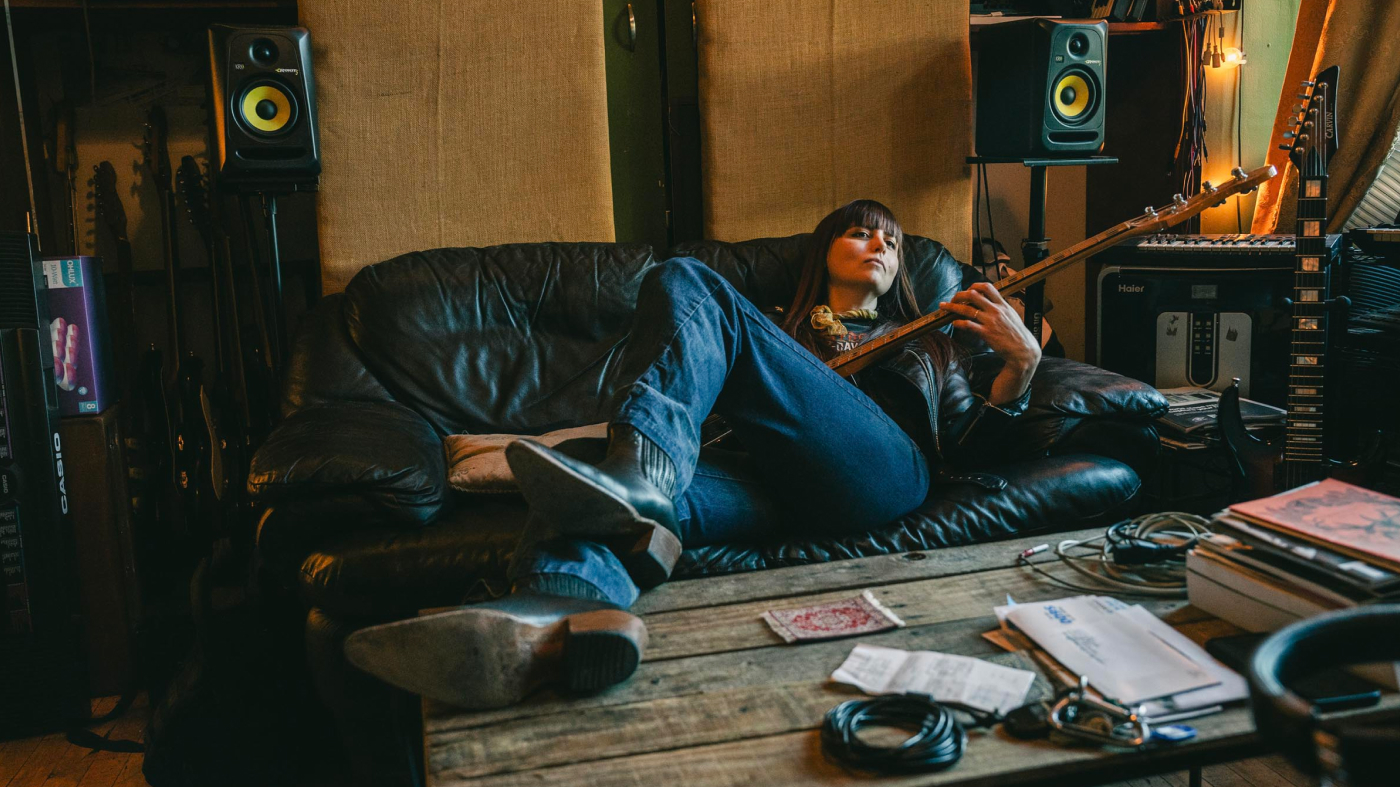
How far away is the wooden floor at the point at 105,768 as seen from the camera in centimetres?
174

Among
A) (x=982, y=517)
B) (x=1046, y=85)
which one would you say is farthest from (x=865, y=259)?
(x=1046, y=85)

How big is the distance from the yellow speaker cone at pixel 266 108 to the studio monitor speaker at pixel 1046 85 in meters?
1.86

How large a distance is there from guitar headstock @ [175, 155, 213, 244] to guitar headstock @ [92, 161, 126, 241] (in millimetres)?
173

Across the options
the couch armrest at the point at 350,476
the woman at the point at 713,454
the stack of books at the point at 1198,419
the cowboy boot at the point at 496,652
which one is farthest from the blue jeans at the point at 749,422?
the stack of books at the point at 1198,419

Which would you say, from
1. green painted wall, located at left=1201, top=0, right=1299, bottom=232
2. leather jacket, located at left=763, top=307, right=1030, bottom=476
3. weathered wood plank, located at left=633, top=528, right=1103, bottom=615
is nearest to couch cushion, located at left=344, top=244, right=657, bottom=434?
leather jacket, located at left=763, top=307, right=1030, bottom=476

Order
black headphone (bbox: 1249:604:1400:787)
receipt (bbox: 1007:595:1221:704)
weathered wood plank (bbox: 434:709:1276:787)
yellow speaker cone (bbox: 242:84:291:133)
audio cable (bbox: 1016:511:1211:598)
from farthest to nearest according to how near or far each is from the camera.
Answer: yellow speaker cone (bbox: 242:84:291:133)
audio cable (bbox: 1016:511:1211:598)
receipt (bbox: 1007:595:1221:704)
weathered wood plank (bbox: 434:709:1276:787)
black headphone (bbox: 1249:604:1400:787)

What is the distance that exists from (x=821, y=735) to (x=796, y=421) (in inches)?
28.5

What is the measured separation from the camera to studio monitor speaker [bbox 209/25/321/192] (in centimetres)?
239

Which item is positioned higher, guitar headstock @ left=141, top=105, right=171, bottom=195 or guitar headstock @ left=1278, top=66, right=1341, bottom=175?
guitar headstock @ left=141, top=105, right=171, bottom=195

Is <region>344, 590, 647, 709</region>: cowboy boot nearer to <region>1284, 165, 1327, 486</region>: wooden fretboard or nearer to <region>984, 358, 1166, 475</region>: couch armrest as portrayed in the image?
<region>984, 358, 1166, 475</region>: couch armrest

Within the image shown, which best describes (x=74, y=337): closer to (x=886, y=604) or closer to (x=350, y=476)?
(x=350, y=476)

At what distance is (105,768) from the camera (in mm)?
1971

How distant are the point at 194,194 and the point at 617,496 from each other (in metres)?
2.15

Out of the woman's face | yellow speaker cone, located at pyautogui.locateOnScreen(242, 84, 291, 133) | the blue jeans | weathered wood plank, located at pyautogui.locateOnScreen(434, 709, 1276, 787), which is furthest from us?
yellow speaker cone, located at pyautogui.locateOnScreen(242, 84, 291, 133)
